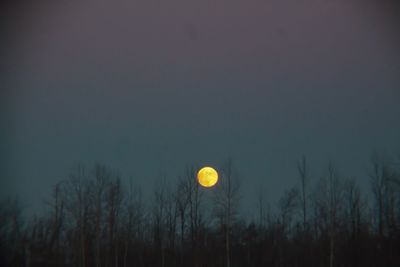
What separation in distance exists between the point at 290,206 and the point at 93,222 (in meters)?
15.2

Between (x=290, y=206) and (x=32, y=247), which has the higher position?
(x=290, y=206)

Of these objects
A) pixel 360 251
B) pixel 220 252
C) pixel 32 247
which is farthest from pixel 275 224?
pixel 32 247

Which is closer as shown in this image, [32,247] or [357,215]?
[32,247]

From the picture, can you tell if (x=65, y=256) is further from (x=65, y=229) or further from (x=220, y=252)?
(x=220, y=252)

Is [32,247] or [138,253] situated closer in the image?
[32,247]

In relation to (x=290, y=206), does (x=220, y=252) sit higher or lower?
lower

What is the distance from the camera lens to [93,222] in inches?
1688

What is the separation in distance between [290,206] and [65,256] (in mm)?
17542

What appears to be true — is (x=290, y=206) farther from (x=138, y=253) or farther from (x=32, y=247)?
(x=32, y=247)

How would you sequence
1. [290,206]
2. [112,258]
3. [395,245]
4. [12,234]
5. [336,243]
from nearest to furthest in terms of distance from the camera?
1. [12,234]
2. [395,245]
3. [336,243]
4. [112,258]
5. [290,206]

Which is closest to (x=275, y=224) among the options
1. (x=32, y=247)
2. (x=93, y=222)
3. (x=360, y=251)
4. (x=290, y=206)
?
(x=290, y=206)

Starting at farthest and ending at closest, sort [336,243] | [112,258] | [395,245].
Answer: [112,258] → [336,243] → [395,245]

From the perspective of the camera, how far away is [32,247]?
1373 inches

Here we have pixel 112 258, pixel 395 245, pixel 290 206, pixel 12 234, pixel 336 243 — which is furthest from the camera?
pixel 290 206
